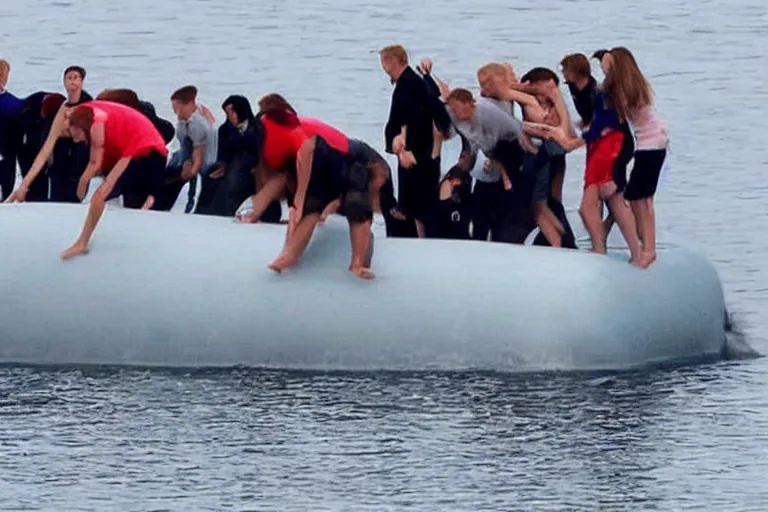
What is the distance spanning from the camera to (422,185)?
19.8 metres

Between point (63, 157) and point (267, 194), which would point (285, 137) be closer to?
point (267, 194)

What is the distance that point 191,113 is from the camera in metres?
20.4

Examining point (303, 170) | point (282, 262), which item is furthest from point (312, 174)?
point (282, 262)

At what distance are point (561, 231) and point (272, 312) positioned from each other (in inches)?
91.3

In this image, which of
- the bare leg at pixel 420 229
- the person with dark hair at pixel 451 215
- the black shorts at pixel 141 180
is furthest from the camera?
the bare leg at pixel 420 229

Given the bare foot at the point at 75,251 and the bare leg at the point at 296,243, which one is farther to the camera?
the bare foot at the point at 75,251

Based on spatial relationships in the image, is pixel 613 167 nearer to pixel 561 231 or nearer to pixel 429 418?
pixel 561 231

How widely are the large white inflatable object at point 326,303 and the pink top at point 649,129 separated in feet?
3.06

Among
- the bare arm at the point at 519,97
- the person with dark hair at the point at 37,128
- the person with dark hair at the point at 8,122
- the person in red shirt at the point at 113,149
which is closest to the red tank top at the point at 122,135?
the person in red shirt at the point at 113,149

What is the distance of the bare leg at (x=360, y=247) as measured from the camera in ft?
62.1

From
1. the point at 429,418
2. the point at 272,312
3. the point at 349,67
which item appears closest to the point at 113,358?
the point at 272,312

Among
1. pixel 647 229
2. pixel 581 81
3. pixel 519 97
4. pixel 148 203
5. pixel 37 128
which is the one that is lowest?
pixel 148 203

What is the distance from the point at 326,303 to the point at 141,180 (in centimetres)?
186

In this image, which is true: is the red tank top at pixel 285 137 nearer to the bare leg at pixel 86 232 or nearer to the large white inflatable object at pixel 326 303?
Result: the large white inflatable object at pixel 326 303
